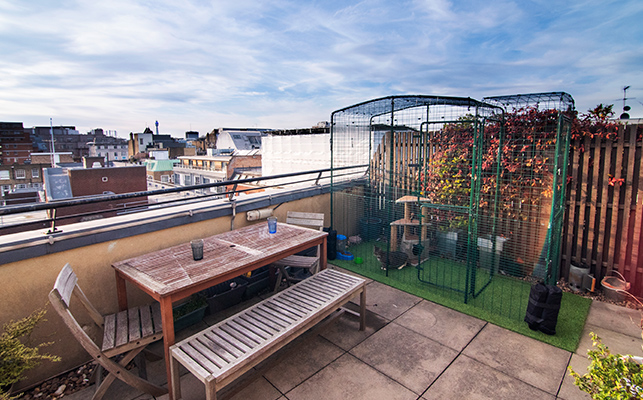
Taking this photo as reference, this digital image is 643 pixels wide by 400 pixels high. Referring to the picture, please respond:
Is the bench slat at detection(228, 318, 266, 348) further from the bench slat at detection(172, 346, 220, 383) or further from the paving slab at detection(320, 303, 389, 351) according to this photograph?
the paving slab at detection(320, 303, 389, 351)

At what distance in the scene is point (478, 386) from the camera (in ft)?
8.93

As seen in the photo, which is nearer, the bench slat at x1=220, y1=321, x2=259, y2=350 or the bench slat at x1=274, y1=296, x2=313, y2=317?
the bench slat at x1=220, y1=321, x2=259, y2=350

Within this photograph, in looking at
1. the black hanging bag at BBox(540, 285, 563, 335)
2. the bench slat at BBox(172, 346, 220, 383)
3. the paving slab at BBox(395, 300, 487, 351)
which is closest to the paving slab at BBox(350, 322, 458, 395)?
the paving slab at BBox(395, 300, 487, 351)

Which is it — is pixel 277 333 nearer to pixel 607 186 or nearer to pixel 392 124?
pixel 392 124

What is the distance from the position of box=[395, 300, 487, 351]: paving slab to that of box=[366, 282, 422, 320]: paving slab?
10cm

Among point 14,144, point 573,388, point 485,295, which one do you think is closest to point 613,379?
point 573,388

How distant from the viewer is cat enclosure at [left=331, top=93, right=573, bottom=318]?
445cm

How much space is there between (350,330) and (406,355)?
27.0 inches

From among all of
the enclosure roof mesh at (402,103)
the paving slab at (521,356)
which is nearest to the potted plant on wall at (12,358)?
the paving slab at (521,356)

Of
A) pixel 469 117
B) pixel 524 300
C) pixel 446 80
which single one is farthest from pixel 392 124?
pixel 446 80

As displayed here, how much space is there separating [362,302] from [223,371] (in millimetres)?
1804

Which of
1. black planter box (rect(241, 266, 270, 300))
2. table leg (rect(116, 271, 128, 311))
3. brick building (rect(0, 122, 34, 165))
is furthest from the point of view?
brick building (rect(0, 122, 34, 165))

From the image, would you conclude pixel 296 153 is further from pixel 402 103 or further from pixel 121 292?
pixel 121 292

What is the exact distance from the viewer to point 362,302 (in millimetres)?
3514
